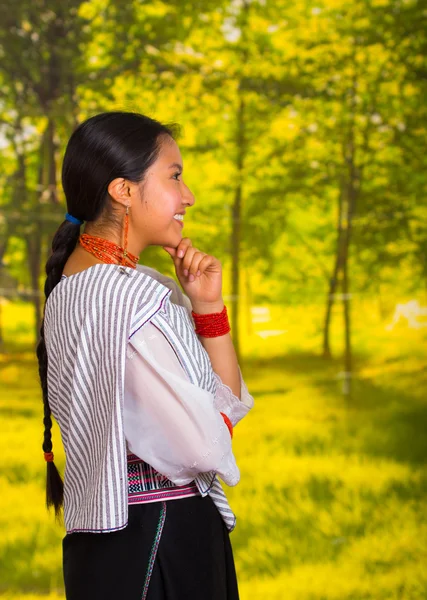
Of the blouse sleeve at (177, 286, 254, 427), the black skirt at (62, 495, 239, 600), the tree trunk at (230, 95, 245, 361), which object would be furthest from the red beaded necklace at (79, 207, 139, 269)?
the tree trunk at (230, 95, 245, 361)

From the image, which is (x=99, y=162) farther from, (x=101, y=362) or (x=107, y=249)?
(x=101, y=362)

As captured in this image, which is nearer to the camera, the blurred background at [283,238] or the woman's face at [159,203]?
the woman's face at [159,203]

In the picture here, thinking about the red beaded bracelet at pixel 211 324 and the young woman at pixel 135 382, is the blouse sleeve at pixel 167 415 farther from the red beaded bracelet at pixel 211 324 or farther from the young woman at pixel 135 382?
the red beaded bracelet at pixel 211 324

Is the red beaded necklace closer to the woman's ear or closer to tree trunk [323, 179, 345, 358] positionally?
the woman's ear

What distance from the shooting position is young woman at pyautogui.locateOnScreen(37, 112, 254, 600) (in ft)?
3.28

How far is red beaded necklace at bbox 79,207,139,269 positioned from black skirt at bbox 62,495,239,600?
0.34 metres

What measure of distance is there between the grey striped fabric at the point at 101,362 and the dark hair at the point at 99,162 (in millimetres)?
104

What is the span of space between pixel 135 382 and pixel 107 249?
21cm

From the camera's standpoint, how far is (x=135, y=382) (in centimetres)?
100

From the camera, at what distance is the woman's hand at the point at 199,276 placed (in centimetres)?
115

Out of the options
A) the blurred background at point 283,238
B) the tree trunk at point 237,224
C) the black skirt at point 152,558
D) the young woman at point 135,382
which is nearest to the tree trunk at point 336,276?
the blurred background at point 283,238

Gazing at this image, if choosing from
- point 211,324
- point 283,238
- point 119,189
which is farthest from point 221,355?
point 283,238

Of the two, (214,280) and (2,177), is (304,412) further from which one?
(214,280)

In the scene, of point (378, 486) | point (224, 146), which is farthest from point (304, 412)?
point (224, 146)
